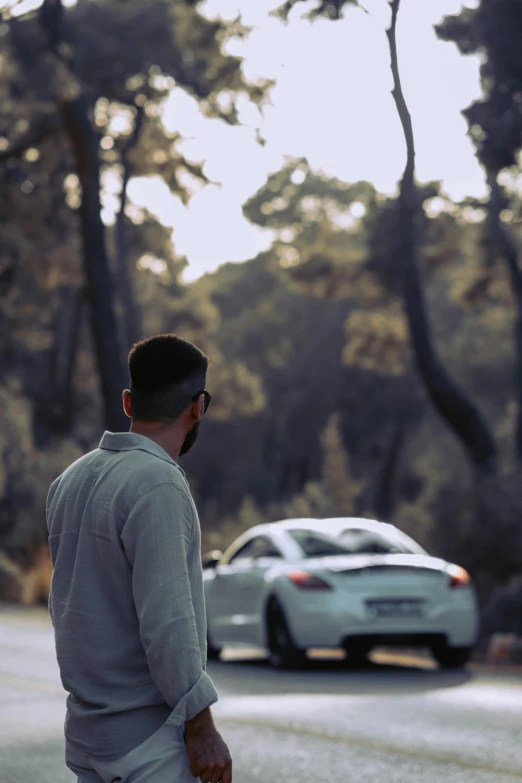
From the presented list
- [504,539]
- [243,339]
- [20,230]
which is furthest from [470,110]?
[243,339]

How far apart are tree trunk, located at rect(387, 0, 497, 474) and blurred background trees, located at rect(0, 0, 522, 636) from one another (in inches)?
2.2

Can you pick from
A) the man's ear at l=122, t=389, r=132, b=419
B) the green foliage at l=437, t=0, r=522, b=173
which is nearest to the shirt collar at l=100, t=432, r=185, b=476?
the man's ear at l=122, t=389, r=132, b=419

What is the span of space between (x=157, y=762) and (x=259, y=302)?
221 ft

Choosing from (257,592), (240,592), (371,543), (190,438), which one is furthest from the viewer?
(240,592)

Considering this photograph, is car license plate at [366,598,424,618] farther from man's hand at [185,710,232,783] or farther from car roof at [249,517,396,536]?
man's hand at [185,710,232,783]

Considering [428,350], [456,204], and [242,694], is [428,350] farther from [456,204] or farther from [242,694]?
[242,694]

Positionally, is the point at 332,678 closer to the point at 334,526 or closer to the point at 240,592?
the point at 334,526

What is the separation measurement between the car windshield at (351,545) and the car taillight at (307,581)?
0.47 meters

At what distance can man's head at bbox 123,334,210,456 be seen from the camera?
3.88 m

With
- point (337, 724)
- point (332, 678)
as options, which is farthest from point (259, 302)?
point (337, 724)

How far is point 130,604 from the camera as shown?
12.3 ft

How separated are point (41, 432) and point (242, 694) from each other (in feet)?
126

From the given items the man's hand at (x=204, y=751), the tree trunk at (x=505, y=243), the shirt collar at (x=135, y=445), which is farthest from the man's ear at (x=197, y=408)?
the tree trunk at (x=505, y=243)

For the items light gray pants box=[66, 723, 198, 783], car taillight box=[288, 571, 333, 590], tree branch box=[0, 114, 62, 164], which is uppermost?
tree branch box=[0, 114, 62, 164]
